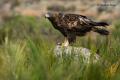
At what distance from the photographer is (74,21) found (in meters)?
8.10

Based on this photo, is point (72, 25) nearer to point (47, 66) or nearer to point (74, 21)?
point (74, 21)

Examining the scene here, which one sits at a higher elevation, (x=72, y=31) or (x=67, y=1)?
(x=72, y=31)

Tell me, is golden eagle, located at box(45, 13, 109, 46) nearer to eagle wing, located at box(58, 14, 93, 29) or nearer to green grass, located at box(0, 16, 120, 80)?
eagle wing, located at box(58, 14, 93, 29)

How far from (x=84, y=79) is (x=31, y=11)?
26851 millimetres

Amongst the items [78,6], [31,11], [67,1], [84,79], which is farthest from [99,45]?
[67,1]

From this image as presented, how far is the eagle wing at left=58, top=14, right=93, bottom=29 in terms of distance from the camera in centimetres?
797

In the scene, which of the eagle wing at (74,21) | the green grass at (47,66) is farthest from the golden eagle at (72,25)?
the green grass at (47,66)

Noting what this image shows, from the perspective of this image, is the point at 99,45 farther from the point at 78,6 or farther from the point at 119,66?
the point at 78,6

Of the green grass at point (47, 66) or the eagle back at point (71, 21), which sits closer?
the green grass at point (47, 66)

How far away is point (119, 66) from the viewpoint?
5.43m

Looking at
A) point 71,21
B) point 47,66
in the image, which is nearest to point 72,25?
point 71,21

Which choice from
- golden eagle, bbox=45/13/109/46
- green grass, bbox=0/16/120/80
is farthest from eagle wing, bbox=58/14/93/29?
green grass, bbox=0/16/120/80

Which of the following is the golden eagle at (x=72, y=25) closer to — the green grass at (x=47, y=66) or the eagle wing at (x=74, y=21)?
the eagle wing at (x=74, y=21)

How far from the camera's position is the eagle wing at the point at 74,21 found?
7969 millimetres
